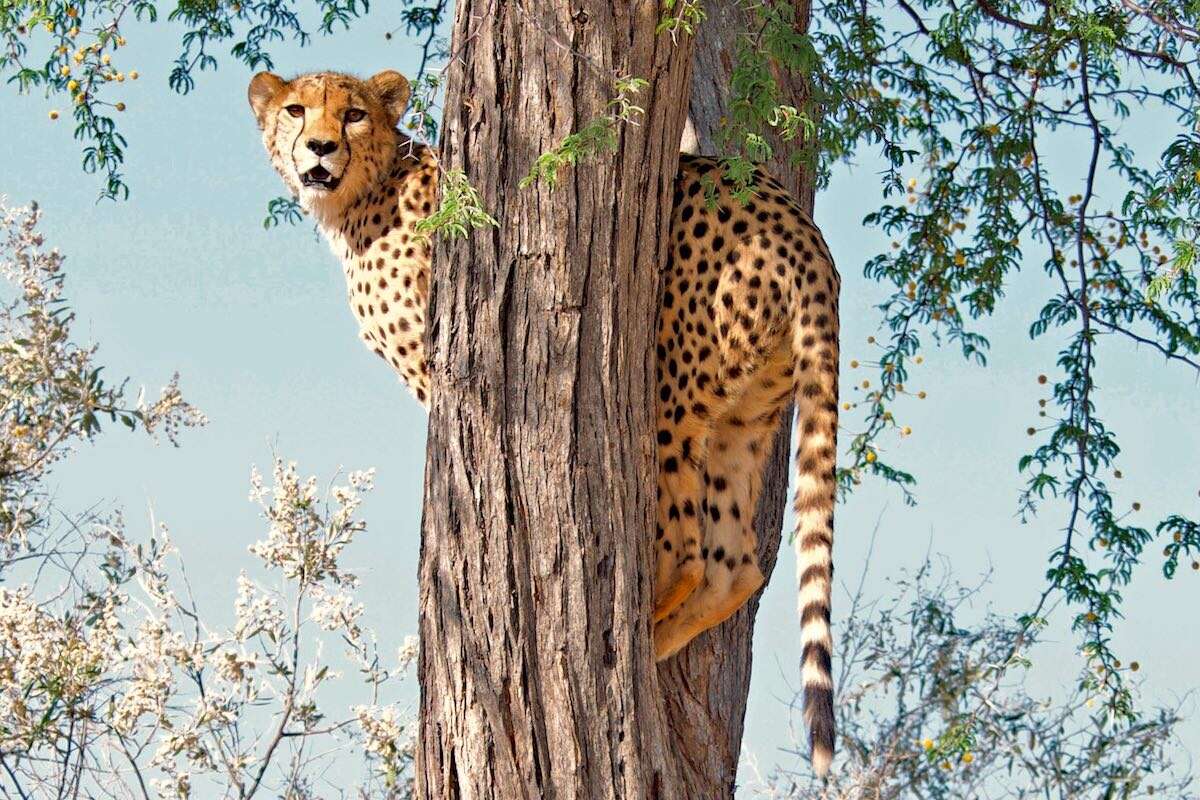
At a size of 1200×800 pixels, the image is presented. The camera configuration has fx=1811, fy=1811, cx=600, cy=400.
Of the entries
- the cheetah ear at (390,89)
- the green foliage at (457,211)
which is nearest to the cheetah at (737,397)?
the green foliage at (457,211)

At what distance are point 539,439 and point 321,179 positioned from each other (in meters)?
1.42

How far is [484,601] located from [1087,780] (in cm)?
333

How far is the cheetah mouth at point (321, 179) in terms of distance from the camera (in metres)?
4.83

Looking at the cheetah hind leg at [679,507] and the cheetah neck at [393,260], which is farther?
the cheetah neck at [393,260]

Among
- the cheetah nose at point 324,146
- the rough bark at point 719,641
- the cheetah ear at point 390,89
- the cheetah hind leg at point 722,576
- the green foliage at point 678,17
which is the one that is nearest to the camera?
the green foliage at point 678,17

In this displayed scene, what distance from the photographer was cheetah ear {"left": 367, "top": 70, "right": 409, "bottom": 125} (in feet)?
16.3

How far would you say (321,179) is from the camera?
483 cm

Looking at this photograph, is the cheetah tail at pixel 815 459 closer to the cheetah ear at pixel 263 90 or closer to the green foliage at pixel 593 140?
the green foliage at pixel 593 140

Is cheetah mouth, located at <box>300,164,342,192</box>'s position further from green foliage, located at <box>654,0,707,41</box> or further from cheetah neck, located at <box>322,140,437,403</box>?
green foliage, located at <box>654,0,707,41</box>

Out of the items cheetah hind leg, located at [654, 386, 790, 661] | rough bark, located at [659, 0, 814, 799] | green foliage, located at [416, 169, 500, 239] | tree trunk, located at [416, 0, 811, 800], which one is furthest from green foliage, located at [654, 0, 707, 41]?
cheetah hind leg, located at [654, 386, 790, 661]

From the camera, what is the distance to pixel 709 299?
13.2ft

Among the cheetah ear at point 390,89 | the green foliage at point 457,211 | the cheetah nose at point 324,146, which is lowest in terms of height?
the green foliage at point 457,211

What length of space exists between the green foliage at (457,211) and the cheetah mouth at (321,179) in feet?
3.77

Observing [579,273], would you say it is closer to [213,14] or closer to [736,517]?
[736,517]
